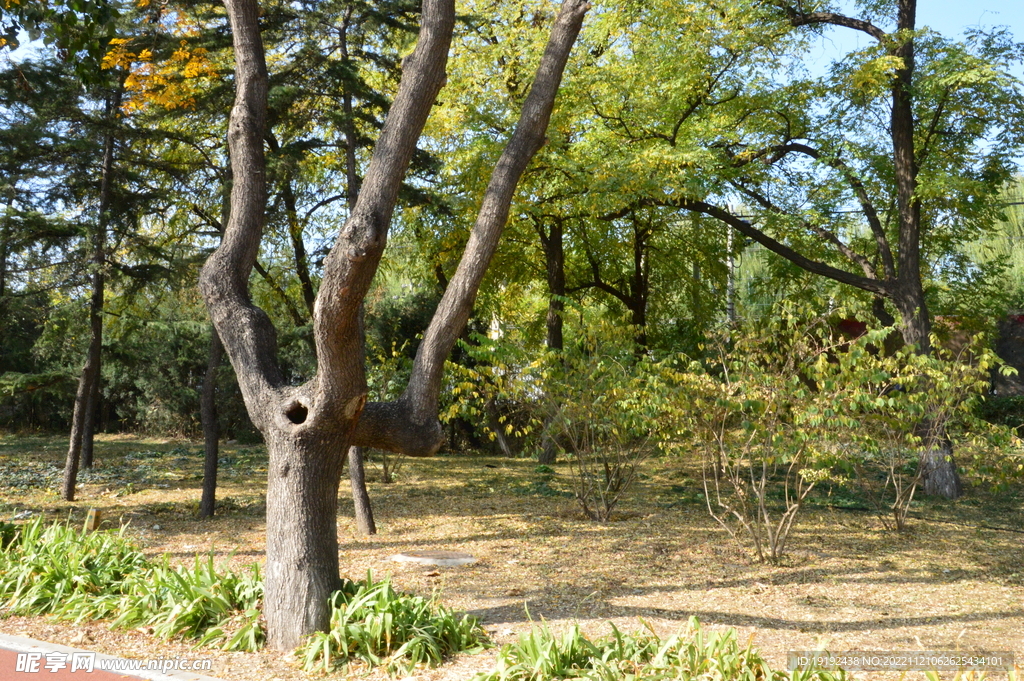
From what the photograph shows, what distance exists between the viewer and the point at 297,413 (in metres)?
5.18

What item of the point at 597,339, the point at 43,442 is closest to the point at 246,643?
the point at 597,339

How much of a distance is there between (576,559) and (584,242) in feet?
30.9

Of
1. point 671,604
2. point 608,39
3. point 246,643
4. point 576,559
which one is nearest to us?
point 246,643

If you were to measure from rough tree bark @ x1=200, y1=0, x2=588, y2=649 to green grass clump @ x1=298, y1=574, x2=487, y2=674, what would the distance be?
0.74 ft

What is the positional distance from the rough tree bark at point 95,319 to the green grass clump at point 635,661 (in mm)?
8280

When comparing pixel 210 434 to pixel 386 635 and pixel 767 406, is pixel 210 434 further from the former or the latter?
pixel 767 406

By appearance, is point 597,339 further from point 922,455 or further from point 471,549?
point 922,455

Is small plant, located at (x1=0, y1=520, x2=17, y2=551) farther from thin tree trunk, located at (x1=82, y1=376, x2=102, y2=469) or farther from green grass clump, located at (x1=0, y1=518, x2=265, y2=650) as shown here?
thin tree trunk, located at (x1=82, y1=376, x2=102, y2=469)

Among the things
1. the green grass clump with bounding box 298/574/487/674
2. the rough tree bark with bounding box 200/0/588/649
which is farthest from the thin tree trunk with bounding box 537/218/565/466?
the green grass clump with bounding box 298/574/487/674

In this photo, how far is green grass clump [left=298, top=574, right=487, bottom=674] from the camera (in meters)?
4.67

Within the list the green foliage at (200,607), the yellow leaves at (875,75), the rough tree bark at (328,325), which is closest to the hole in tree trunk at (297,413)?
the rough tree bark at (328,325)

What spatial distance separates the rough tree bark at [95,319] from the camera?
34.3 feet

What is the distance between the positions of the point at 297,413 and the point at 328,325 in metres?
0.71

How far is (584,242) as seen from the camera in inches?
632
